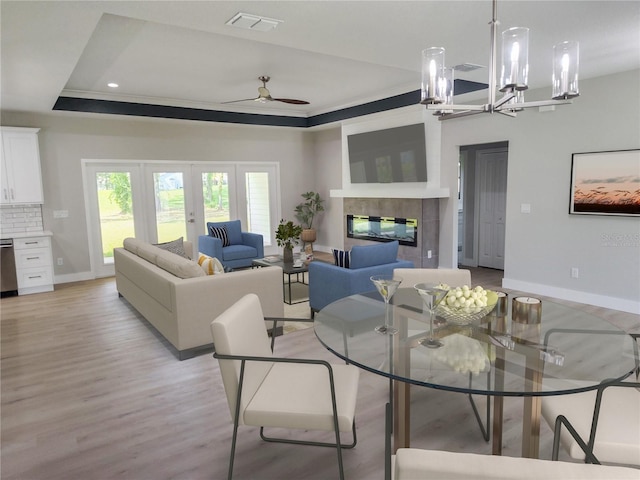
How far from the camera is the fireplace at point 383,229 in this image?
6.76 metres

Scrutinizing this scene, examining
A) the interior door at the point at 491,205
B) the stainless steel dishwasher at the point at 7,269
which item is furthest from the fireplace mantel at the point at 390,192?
the stainless steel dishwasher at the point at 7,269

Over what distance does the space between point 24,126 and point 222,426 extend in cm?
586

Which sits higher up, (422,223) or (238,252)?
(422,223)

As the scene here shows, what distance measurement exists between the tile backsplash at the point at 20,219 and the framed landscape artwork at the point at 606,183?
24.5 feet

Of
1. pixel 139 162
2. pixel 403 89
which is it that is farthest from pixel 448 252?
pixel 139 162

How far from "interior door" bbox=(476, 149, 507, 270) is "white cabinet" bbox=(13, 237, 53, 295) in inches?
268

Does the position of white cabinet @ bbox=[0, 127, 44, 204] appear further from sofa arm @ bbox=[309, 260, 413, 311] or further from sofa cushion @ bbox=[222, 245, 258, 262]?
sofa arm @ bbox=[309, 260, 413, 311]

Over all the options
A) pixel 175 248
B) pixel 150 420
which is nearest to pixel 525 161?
pixel 175 248

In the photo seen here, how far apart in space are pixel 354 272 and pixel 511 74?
2.35m

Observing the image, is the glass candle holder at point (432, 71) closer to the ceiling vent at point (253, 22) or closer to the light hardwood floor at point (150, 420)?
the ceiling vent at point (253, 22)

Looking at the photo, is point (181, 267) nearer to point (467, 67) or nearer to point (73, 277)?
point (467, 67)

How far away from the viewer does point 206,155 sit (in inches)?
311

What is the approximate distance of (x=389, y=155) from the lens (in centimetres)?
700

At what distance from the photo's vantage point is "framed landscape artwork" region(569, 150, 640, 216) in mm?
4457
